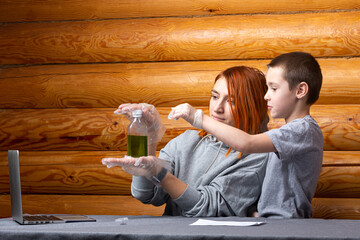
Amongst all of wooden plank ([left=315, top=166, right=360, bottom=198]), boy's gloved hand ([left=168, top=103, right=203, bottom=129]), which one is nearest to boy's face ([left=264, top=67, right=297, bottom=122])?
boy's gloved hand ([left=168, top=103, right=203, bottom=129])

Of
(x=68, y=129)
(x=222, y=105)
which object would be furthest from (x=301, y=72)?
(x=68, y=129)

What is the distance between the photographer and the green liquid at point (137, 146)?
2084 mm

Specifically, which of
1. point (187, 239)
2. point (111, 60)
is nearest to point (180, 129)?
point (111, 60)

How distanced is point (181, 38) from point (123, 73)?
503 millimetres

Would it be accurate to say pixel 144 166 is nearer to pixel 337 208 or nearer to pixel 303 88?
pixel 303 88

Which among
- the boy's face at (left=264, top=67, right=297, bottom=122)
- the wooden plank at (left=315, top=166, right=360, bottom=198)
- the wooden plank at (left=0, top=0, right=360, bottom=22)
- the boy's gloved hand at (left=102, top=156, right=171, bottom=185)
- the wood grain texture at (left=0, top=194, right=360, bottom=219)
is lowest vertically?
the wood grain texture at (left=0, top=194, right=360, bottom=219)

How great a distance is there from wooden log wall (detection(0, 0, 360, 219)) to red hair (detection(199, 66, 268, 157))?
2.29ft

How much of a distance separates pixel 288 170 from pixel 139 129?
0.77m

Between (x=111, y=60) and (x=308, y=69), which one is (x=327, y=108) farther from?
(x=111, y=60)

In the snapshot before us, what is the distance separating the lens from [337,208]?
3.02 m

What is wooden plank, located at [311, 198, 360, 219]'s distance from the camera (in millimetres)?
3002

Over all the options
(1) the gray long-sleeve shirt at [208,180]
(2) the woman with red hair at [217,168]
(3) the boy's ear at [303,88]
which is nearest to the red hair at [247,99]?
(2) the woman with red hair at [217,168]

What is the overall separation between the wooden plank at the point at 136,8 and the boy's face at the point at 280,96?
116cm

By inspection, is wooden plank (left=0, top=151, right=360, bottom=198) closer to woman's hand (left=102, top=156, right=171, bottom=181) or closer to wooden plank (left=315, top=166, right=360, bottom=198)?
woman's hand (left=102, top=156, right=171, bottom=181)
